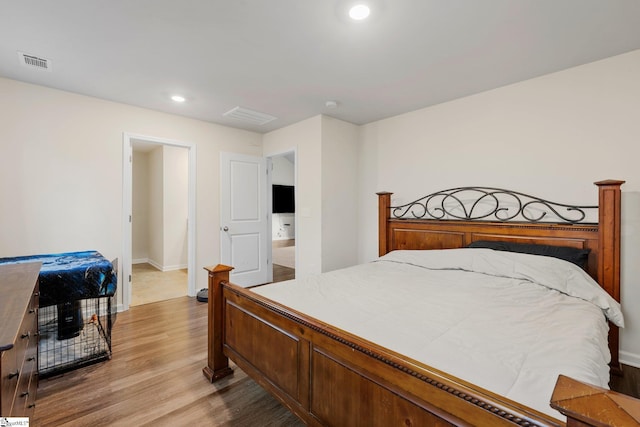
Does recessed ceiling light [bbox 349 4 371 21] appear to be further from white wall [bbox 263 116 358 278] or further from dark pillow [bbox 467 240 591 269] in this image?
dark pillow [bbox 467 240 591 269]

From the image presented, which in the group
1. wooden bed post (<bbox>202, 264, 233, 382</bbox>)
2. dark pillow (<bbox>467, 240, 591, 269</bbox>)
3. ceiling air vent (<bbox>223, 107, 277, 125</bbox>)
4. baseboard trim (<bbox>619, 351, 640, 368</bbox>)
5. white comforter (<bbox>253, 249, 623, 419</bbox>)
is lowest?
baseboard trim (<bbox>619, 351, 640, 368</bbox>)

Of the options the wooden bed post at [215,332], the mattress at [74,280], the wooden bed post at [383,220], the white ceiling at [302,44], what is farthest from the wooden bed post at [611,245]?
the mattress at [74,280]

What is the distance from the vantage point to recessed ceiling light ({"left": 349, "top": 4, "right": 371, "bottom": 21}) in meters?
1.81

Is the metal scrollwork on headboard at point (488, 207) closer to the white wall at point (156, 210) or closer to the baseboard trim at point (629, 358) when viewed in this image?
the baseboard trim at point (629, 358)

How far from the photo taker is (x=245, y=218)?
459 cm

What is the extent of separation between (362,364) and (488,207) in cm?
261

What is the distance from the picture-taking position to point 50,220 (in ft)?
10.0

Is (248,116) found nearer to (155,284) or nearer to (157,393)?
(155,284)

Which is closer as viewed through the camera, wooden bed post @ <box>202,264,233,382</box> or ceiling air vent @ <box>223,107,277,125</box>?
wooden bed post @ <box>202,264,233,382</box>

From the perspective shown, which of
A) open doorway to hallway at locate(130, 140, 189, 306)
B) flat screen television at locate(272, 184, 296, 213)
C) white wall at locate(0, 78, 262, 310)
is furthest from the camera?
flat screen television at locate(272, 184, 296, 213)

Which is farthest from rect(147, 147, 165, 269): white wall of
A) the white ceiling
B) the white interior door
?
the white ceiling

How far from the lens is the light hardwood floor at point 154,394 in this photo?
5.71 ft

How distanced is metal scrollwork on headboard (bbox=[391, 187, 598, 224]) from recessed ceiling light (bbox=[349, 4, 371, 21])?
2.14 meters

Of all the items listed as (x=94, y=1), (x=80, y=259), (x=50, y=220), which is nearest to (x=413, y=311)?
(x=94, y=1)
